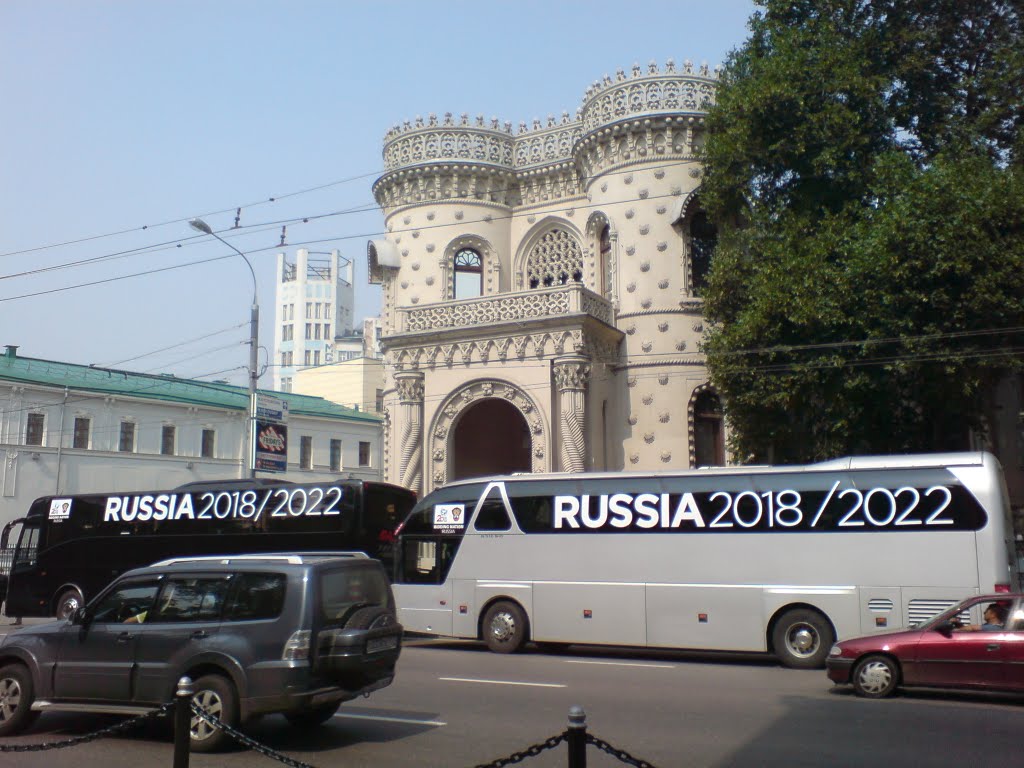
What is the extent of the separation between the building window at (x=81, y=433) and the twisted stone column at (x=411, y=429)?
22.4m

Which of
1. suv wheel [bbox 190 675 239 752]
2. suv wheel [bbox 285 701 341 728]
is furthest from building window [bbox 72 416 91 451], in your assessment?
suv wheel [bbox 190 675 239 752]

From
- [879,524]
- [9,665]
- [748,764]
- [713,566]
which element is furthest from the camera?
[713,566]

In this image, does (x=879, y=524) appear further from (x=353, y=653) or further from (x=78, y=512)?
(x=78, y=512)

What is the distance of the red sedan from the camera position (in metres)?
11.4

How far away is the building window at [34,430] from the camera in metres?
42.0

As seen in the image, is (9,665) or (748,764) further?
(9,665)

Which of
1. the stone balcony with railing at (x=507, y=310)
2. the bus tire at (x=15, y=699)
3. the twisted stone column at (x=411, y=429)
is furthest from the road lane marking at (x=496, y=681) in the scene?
the twisted stone column at (x=411, y=429)

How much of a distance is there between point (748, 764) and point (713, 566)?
827 cm

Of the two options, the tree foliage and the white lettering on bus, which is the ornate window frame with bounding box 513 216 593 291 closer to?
the tree foliage

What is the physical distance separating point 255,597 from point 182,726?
308 cm

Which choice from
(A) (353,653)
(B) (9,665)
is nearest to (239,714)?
(A) (353,653)

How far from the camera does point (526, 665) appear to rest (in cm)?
1562

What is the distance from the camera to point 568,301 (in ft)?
84.9

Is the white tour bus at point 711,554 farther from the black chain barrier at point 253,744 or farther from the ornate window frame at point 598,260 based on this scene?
the ornate window frame at point 598,260
